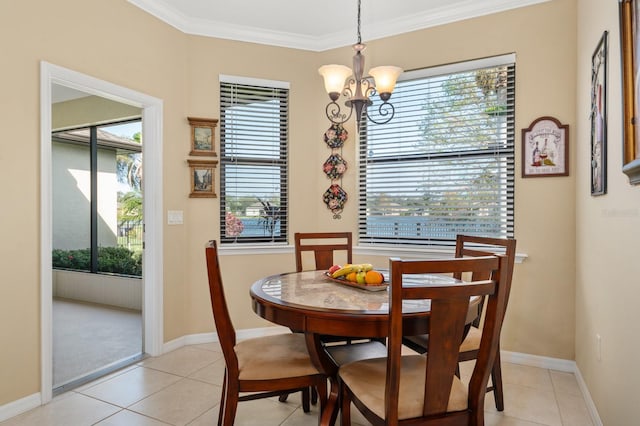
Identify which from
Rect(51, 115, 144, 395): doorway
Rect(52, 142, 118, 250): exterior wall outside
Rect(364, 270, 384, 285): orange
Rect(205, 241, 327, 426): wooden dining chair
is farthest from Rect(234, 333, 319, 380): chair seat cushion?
Rect(52, 142, 118, 250): exterior wall outside

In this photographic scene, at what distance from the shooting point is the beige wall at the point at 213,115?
2.29 metres

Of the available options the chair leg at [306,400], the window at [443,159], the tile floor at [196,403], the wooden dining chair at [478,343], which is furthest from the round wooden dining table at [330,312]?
the window at [443,159]

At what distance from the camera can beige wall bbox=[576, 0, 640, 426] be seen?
1.63 metres

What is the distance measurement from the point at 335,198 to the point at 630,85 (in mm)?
2479

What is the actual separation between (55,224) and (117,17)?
3603 mm

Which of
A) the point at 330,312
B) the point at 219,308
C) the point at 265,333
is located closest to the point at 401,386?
the point at 330,312

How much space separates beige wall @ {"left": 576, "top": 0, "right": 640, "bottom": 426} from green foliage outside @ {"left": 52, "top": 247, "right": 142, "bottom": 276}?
15.3 feet

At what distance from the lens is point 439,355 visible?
1.35 meters

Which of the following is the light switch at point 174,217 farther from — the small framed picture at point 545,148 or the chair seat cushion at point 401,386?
the small framed picture at point 545,148

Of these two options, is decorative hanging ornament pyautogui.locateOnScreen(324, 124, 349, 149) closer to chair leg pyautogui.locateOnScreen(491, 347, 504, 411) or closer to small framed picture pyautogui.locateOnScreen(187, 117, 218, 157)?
small framed picture pyautogui.locateOnScreen(187, 117, 218, 157)

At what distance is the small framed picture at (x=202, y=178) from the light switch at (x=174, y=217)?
0.20 m

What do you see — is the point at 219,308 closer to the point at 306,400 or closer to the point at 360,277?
the point at 360,277

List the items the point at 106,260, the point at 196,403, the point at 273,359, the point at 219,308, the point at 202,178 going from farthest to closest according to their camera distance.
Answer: the point at 106,260 → the point at 202,178 → the point at 196,403 → the point at 273,359 → the point at 219,308

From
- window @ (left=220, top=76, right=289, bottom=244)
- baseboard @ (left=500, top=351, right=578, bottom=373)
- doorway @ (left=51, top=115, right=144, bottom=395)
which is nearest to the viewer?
baseboard @ (left=500, top=351, right=578, bottom=373)
